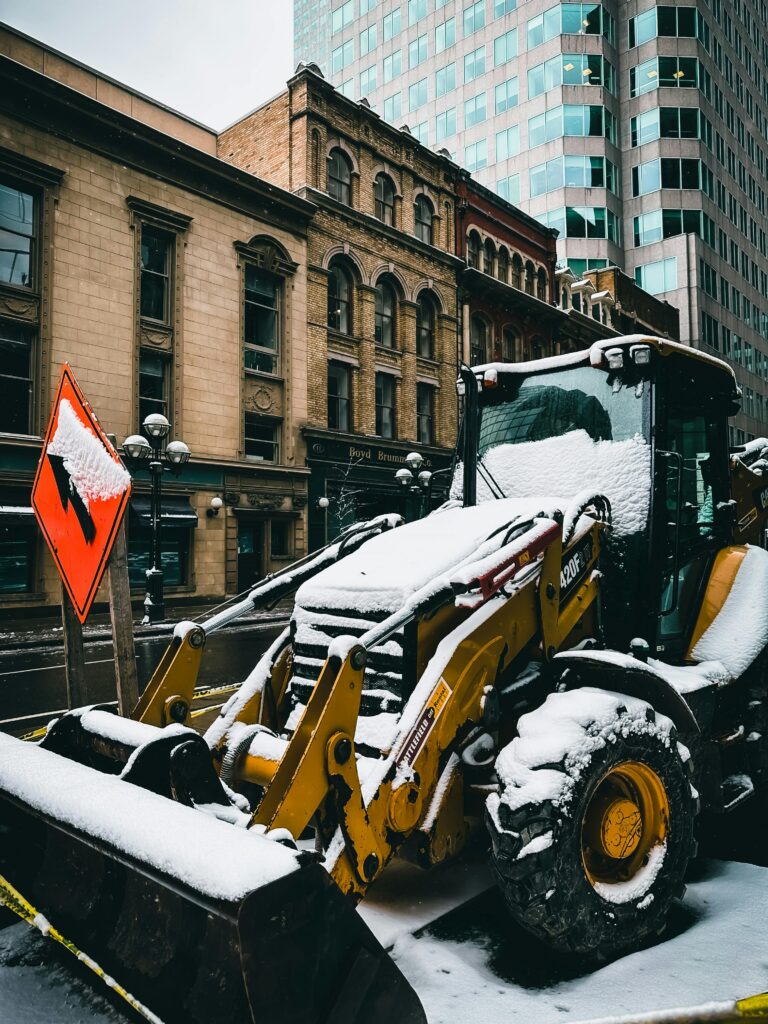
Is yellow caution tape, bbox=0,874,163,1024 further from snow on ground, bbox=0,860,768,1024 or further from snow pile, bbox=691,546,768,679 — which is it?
snow pile, bbox=691,546,768,679

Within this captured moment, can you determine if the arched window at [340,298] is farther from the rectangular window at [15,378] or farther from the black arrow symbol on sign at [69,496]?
the black arrow symbol on sign at [69,496]

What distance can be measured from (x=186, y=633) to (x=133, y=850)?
1.46 m

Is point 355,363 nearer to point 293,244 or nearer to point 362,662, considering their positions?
point 293,244

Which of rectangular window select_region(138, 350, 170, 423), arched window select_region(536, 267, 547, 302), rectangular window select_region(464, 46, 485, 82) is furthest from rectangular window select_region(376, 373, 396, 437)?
rectangular window select_region(464, 46, 485, 82)

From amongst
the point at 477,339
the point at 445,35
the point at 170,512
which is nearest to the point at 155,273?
the point at 170,512

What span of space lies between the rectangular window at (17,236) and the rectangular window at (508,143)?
47.4 m

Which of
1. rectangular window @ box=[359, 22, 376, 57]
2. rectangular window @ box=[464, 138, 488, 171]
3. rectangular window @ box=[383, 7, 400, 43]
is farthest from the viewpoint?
rectangular window @ box=[359, 22, 376, 57]

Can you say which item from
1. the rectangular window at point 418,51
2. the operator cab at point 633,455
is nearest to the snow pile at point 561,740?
the operator cab at point 633,455

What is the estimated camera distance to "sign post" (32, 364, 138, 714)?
3986mm

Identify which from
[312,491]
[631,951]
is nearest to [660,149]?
[312,491]

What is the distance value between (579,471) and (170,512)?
19198mm

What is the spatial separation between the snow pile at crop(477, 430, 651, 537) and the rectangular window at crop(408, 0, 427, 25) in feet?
256

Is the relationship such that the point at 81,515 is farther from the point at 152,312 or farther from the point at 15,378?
the point at 152,312

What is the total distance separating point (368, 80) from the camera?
7450 centimetres
